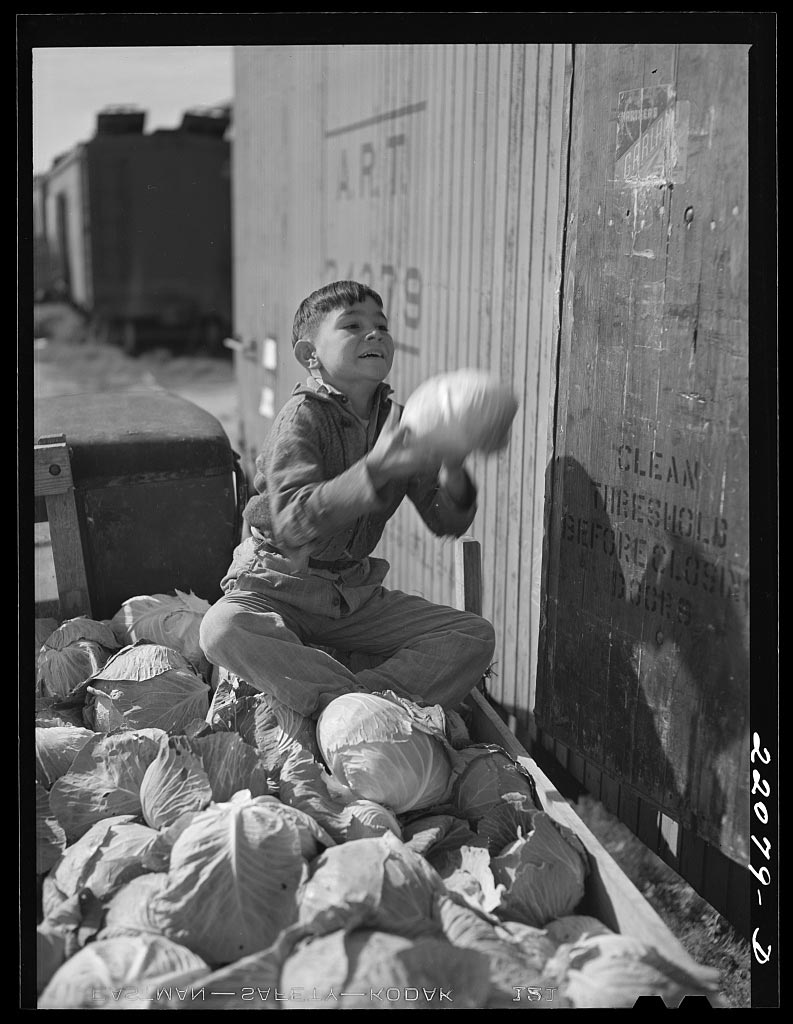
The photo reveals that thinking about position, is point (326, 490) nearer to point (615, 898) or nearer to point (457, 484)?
point (457, 484)

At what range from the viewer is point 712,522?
2.71 meters

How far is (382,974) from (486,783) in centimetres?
80

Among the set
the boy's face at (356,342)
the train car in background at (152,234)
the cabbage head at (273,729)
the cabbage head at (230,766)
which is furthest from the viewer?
the train car in background at (152,234)

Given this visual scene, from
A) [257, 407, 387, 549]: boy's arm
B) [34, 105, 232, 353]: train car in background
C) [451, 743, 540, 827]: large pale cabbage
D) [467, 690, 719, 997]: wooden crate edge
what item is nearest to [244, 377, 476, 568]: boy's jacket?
[257, 407, 387, 549]: boy's arm

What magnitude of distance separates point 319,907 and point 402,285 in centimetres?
416

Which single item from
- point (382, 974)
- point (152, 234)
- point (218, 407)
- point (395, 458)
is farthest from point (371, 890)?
point (152, 234)

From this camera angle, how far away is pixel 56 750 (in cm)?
300

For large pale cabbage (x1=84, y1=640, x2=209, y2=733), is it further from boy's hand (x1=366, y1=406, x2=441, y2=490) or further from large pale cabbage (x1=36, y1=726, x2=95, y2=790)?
boy's hand (x1=366, y1=406, x2=441, y2=490)

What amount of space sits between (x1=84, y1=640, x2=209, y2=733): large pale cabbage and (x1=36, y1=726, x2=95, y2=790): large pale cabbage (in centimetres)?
15

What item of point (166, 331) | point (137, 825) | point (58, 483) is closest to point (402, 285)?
point (58, 483)

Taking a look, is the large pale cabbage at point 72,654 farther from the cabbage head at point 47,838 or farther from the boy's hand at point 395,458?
the boy's hand at point 395,458

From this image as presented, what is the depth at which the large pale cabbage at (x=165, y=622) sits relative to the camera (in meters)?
3.66

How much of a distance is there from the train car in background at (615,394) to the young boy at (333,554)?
0.44 meters

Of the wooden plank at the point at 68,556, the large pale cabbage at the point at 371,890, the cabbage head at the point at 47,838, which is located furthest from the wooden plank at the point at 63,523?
the large pale cabbage at the point at 371,890
